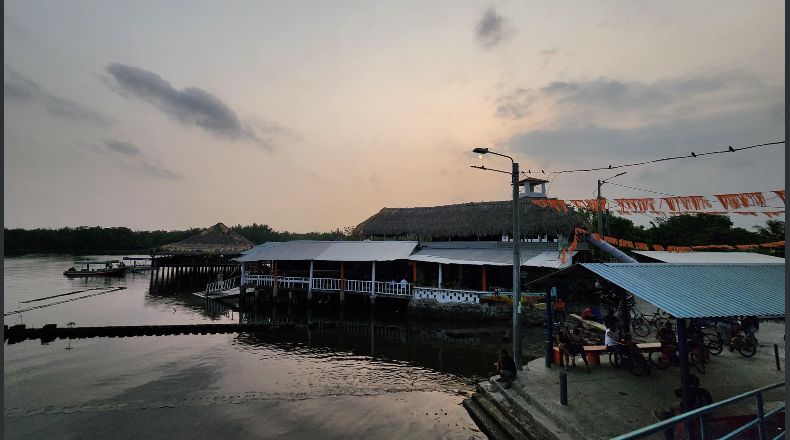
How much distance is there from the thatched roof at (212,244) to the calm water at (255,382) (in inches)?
724

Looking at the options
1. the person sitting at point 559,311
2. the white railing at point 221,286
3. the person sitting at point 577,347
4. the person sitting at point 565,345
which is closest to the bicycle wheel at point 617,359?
the person sitting at point 577,347

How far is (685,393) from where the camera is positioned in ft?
24.6

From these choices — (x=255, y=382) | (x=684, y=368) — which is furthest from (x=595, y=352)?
(x=255, y=382)

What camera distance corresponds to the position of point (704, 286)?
9.20 m

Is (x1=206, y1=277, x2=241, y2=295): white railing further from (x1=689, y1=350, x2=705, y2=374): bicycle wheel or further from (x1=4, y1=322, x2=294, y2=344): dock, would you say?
(x1=689, y1=350, x2=705, y2=374): bicycle wheel

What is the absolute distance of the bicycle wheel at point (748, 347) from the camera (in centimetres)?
1235

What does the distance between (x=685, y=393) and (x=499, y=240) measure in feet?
64.1

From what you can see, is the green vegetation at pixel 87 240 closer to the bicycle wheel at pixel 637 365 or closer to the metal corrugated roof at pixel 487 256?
the metal corrugated roof at pixel 487 256

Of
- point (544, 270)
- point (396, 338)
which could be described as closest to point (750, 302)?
point (396, 338)

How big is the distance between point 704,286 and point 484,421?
6080 millimetres

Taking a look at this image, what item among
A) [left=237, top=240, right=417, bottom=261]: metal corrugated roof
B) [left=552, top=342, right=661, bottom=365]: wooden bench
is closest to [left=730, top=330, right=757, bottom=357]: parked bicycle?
[left=552, top=342, right=661, bottom=365]: wooden bench

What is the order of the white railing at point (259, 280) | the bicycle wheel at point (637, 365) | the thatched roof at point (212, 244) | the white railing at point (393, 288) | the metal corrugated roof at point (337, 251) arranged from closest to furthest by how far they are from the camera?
the bicycle wheel at point (637, 365) → the white railing at point (393, 288) → the metal corrugated roof at point (337, 251) → the white railing at point (259, 280) → the thatched roof at point (212, 244)

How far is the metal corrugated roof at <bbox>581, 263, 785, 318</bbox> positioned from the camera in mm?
8016

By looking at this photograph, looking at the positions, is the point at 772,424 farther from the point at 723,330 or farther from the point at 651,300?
the point at 723,330
